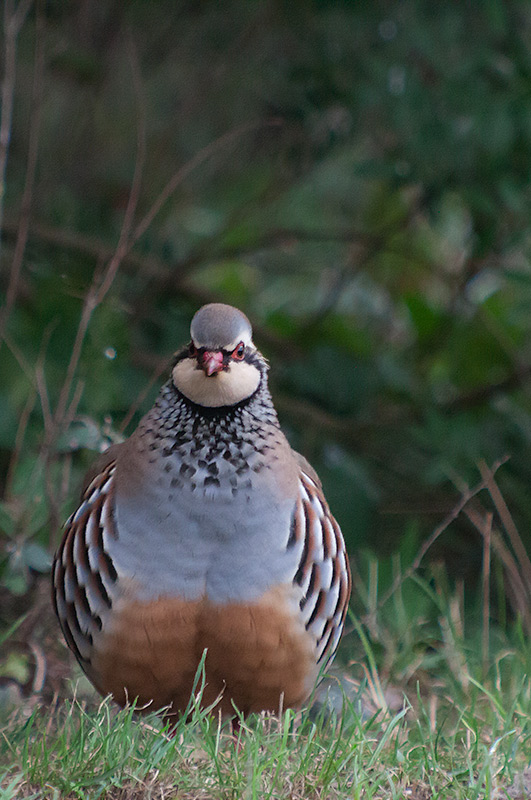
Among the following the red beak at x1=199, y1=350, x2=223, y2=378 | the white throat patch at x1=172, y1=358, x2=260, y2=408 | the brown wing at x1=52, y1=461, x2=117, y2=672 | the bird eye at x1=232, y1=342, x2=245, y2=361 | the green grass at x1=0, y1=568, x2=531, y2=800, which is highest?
the bird eye at x1=232, y1=342, x2=245, y2=361

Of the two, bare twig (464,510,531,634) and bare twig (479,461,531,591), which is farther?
bare twig (479,461,531,591)

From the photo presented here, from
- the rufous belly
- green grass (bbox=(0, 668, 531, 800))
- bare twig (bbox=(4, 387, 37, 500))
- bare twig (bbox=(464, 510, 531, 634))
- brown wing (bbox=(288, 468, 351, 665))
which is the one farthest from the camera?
bare twig (bbox=(464, 510, 531, 634))

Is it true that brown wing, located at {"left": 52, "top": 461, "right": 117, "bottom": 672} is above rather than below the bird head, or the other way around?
below

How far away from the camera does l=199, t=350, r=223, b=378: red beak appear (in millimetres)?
2510

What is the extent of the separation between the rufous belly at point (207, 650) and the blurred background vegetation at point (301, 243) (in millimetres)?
718

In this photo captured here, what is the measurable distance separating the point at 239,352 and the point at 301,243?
268 centimetres

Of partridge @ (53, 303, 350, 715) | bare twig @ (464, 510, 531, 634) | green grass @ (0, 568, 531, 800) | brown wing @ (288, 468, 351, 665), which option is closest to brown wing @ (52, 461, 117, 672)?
partridge @ (53, 303, 350, 715)

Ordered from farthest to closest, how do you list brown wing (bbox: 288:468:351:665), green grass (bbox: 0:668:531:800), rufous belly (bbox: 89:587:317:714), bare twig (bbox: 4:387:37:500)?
bare twig (bbox: 4:387:37:500) → brown wing (bbox: 288:468:351:665) → rufous belly (bbox: 89:587:317:714) → green grass (bbox: 0:668:531:800)

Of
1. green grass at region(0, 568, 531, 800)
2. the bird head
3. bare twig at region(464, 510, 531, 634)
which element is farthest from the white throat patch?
bare twig at region(464, 510, 531, 634)

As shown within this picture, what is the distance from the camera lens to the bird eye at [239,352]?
2570mm

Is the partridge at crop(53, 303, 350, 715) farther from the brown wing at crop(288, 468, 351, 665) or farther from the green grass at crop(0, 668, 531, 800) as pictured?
the green grass at crop(0, 668, 531, 800)

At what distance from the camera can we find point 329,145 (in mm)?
4270

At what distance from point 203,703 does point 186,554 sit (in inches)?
17.2

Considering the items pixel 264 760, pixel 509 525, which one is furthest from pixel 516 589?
pixel 264 760
